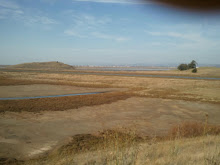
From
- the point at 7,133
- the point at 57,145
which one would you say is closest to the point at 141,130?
the point at 57,145

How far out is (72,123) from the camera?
41.6 feet

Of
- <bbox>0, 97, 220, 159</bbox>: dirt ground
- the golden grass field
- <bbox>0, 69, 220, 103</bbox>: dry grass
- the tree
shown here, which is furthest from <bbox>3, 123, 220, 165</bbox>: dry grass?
the tree

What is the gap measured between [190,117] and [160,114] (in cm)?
242

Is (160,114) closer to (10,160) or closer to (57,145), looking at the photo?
(57,145)

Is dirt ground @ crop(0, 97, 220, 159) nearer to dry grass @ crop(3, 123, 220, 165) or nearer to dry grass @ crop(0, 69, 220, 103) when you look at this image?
dry grass @ crop(3, 123, 220, 165)

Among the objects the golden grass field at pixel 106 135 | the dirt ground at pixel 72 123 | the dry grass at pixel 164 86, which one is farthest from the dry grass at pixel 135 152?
the dry grass at pixel 164 86

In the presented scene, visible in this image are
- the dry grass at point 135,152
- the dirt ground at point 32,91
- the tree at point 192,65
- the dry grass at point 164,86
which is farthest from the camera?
the tree at point 192,65

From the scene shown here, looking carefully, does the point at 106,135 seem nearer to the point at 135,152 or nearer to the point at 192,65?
the point at 135,152

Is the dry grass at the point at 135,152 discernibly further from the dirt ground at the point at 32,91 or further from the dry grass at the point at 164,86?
the dirt ground at the point at 32,91

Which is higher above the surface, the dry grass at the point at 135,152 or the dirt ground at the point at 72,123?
the dry grass at the point at 135,152

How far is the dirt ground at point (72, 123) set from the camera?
29.7ft

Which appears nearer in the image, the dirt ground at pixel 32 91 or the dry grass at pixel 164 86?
the dirt ground at pixel 32 91

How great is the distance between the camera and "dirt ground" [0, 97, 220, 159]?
9.04 metres

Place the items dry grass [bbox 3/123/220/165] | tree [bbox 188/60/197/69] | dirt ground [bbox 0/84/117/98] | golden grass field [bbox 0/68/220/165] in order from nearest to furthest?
dry grass [bbox 3/123/220/165] < golden grass field [bbox 0/68/220/165] < dirt ground [bbox 0/84/117/98] < tree [bbox 188/60/197/69]
